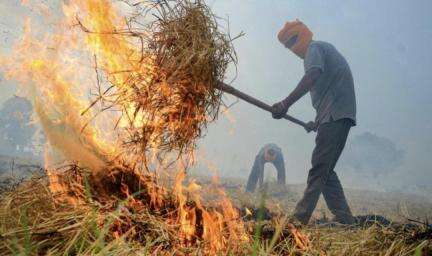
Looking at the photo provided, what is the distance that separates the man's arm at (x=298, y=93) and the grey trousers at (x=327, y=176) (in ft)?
1.86


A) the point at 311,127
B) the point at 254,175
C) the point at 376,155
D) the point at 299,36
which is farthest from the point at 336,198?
the point at 376,155

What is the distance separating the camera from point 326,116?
499cm

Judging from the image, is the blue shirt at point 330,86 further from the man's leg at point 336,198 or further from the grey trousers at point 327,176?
the man's leg at point 336,198

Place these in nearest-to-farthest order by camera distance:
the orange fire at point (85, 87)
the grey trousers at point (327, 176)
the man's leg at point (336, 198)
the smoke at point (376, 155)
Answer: the orange fire at point (85, 87)
the grey trousers at point (327, 176)
the man's leg at point (336, 198)
the smoke at point (376, 155)

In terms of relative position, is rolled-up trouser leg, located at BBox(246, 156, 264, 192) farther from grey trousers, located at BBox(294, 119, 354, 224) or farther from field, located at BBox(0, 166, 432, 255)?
field, located at BBox(0, 166, 432, 255)

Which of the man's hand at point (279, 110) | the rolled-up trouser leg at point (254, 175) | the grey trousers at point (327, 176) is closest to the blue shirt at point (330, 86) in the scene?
the grey trousers at point (327, 176)

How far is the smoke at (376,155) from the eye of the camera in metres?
83.3

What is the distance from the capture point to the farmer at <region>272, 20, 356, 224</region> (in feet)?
15.3

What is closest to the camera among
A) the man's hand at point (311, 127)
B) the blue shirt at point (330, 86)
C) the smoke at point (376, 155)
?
the blue shirt at point (330, 86)

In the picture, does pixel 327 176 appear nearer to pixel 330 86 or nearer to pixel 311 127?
pixel 311 127

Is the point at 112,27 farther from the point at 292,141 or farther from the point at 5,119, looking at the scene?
the point at 292,141

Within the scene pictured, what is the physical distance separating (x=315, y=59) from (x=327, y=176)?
5.34 feet

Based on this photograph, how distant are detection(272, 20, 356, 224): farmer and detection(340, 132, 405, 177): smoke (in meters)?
86.0

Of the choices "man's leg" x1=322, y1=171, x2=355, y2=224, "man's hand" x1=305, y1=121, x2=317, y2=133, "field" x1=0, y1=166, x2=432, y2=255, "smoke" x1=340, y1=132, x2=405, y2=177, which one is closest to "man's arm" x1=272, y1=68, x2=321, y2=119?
"man's hand" x1=305, y1=121, x2=317, y2=133
